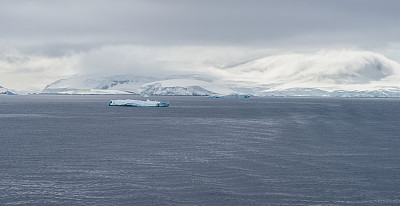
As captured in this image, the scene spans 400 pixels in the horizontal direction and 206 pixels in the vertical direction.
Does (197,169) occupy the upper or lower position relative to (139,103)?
lower

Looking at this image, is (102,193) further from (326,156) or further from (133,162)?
(326,156)

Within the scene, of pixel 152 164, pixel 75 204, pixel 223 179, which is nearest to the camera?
pixel 75 204

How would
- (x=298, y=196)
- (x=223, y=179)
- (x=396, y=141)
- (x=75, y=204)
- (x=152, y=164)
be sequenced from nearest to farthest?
(x=75, y=204) → (x=298, y=196) → (x=223, y=179) → (x=152, y=164) → (x=396, y=141)

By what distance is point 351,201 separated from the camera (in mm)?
32094

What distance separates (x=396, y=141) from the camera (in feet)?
206

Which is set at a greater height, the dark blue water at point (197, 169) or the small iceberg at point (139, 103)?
the small iceberg at point (139, 103)

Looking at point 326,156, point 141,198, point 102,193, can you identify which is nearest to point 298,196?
point 141,198

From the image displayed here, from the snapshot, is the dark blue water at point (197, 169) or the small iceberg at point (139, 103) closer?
the dark blue water at point (197, 169)

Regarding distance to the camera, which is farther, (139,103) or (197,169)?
(139,103)

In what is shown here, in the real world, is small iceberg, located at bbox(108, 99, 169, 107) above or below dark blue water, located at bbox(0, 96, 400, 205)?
above

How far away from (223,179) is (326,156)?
16945 mm

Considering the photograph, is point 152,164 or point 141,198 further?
→ point 152,164

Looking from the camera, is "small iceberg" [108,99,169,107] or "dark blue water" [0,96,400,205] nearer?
"dark blue water" [0,96,400,205]

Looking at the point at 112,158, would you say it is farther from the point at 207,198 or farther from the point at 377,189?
the point at 377,189
